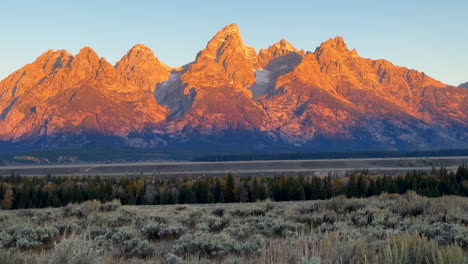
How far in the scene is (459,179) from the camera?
74.0 meters

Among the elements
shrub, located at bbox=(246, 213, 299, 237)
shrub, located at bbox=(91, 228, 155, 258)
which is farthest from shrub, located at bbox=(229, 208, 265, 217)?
shrub, located at bbox=(91, 228, 155, 258)

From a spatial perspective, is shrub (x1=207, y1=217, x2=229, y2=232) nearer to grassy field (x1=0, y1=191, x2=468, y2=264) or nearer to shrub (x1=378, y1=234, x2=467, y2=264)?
grassy field (x1=0, y1=191, x2=468, y2=264)

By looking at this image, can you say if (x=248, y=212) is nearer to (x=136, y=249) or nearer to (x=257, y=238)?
(x=257, y=238)

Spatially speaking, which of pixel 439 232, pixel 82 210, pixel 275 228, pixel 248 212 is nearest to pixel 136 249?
pixel 275 228

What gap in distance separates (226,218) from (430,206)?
1074 centimetres

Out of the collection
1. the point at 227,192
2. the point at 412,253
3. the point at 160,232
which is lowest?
the point at 227,192

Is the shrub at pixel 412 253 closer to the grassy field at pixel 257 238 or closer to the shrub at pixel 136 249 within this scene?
the grassy field at pixel 257 238

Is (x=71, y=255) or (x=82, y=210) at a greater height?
(x=71, y=255)

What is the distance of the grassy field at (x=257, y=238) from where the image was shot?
10188 mm

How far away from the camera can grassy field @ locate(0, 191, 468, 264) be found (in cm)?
A: 1019

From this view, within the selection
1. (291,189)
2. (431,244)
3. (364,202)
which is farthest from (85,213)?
(291,189)

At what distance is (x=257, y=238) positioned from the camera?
16.6 metres

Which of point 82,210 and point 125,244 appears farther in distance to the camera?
point 82,210

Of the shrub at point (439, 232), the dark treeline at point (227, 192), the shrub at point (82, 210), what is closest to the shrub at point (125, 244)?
the shrub at point (439, 232)
